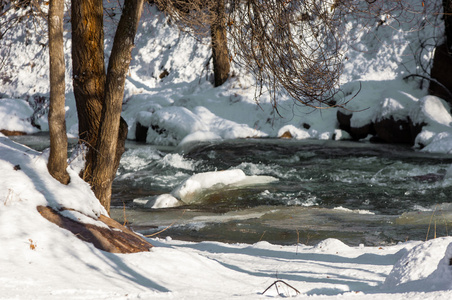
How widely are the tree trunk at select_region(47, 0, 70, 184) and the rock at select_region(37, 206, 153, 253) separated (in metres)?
0.55

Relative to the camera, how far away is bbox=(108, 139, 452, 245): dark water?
233 inches

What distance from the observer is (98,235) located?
134 inches

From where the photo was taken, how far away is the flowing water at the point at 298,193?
5895 mm

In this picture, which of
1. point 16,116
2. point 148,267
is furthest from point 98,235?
point 16,116

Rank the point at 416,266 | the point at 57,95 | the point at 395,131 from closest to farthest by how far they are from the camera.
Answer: the point at 416,266, the point at 57,95, the point at 395,131

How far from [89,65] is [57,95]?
3.92ft

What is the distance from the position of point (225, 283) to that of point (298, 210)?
3.97 m

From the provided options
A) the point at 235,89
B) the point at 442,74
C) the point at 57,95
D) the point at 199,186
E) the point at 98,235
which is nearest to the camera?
the point at 98,235

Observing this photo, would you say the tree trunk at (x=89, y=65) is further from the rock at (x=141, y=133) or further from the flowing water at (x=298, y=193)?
the rock at (x=141, y=133)

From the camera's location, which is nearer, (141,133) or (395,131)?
(395,131)

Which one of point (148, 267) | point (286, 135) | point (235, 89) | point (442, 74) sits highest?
point (442, 74)

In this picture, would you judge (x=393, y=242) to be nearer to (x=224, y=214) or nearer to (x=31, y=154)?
(x=224, y=214)

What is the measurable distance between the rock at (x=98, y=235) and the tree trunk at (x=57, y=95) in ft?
1.80

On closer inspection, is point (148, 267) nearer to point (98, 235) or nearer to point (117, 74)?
point (98, 235)
